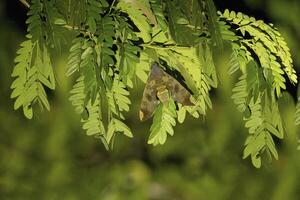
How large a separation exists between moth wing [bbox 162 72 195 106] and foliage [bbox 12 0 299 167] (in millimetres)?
22

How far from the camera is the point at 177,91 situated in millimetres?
1042

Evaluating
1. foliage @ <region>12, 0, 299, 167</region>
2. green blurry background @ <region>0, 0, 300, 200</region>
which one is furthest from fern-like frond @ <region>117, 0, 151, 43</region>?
green blurry background @ <region>0, 0, 300, 200</region>

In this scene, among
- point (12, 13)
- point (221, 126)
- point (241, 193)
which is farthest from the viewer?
point (241, 193)

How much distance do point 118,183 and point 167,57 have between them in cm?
92

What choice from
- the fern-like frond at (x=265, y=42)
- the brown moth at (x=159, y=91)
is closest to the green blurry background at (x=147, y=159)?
the fern-like frond at (x=265, y=42)

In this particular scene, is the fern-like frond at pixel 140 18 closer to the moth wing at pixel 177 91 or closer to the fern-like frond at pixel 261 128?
the moth wing at pixel 177 91

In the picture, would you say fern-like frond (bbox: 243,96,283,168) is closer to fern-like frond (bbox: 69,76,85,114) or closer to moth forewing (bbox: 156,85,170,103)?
moth forewing (bbox: 156,85,170,103)

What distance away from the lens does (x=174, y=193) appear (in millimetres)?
2021

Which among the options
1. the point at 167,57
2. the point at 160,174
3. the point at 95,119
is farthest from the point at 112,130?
the point at 160,174

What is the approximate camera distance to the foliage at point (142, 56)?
1.03 metres

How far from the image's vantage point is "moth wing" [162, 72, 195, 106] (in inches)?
40.4

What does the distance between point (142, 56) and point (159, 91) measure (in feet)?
0.28

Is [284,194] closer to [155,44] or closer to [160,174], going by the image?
[160,174]

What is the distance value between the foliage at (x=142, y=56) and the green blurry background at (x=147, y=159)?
560mm
